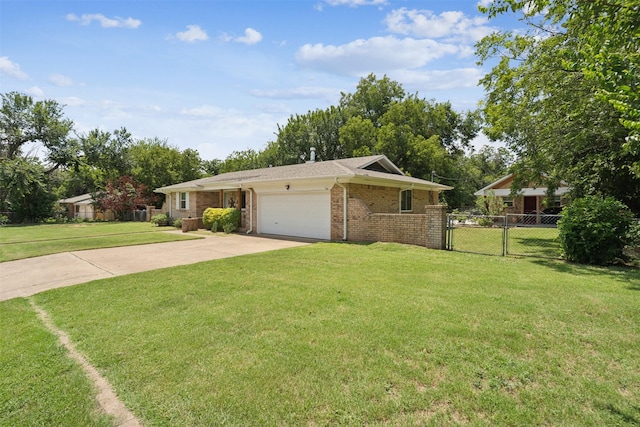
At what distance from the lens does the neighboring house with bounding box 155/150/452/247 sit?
39.7 feet

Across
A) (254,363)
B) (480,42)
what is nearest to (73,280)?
(254,363)

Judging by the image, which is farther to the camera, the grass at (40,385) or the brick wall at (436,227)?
the brick wall at (436,227)

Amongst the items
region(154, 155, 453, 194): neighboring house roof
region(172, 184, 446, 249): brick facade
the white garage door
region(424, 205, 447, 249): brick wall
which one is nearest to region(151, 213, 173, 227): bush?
region(154, 155, 453, 194): neighboring house roof

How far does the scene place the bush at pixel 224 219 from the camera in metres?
17.0

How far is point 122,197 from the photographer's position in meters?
31.4

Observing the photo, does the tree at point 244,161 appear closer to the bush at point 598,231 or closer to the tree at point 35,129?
the tree at point 35,129

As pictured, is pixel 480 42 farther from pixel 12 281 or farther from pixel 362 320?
pixel 12 281

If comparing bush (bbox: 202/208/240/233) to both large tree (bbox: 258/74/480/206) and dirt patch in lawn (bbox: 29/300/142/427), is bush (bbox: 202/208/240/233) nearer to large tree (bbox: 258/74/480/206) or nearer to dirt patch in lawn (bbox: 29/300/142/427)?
dirt patch in lawn (bbox: 29/300/142/427)

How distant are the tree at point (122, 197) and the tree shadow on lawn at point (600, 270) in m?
33.3

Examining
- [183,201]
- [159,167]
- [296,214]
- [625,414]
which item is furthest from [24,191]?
[625,414]

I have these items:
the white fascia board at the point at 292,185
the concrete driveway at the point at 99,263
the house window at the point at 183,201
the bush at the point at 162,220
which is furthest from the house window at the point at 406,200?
the bush at the point at 162,220

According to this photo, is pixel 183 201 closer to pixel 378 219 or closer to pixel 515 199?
pixel 378 219

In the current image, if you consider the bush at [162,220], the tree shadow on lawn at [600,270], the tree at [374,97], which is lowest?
the tree shadow on lawn at [600,270]

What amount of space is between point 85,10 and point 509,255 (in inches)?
547
